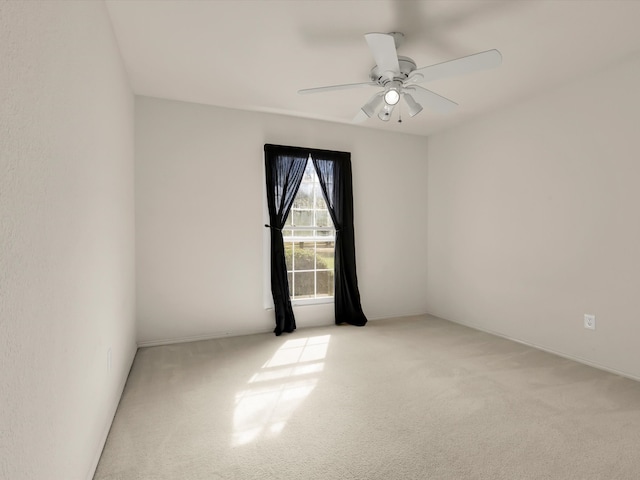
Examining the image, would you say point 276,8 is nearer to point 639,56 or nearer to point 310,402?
point 310,402

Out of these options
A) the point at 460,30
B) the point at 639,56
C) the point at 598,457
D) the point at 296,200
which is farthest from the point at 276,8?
the point at 598,457

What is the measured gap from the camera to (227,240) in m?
3.96

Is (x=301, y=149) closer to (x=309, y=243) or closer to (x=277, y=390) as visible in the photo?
(x=309, y=243)

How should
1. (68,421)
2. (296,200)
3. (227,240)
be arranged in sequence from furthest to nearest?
1. (296,200)
2. (227,240)
3. (68,421)

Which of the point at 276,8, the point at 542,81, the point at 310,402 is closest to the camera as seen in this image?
the point at 276,8

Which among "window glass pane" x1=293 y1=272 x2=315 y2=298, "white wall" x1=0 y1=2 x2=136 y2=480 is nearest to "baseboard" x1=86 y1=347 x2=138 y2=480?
"white wall" x1=0 y1=2 x2=136 y2=480

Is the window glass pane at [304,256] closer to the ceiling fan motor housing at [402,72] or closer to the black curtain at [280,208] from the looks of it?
the black curtain at [280,208]

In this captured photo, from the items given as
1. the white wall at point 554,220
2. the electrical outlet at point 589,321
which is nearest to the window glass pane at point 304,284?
the white wall at point 554,220

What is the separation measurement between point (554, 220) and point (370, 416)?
8.74ft

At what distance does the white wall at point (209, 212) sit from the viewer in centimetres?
366

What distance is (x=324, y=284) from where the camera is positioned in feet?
15.0

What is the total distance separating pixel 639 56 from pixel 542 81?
0.67 m

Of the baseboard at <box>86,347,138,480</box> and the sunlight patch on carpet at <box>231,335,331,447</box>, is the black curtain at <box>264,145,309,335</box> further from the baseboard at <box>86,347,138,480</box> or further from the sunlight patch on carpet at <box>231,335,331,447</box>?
the baseboard at <box>86,347,138,480</box>

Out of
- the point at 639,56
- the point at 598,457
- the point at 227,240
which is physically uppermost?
the point at 639,56
